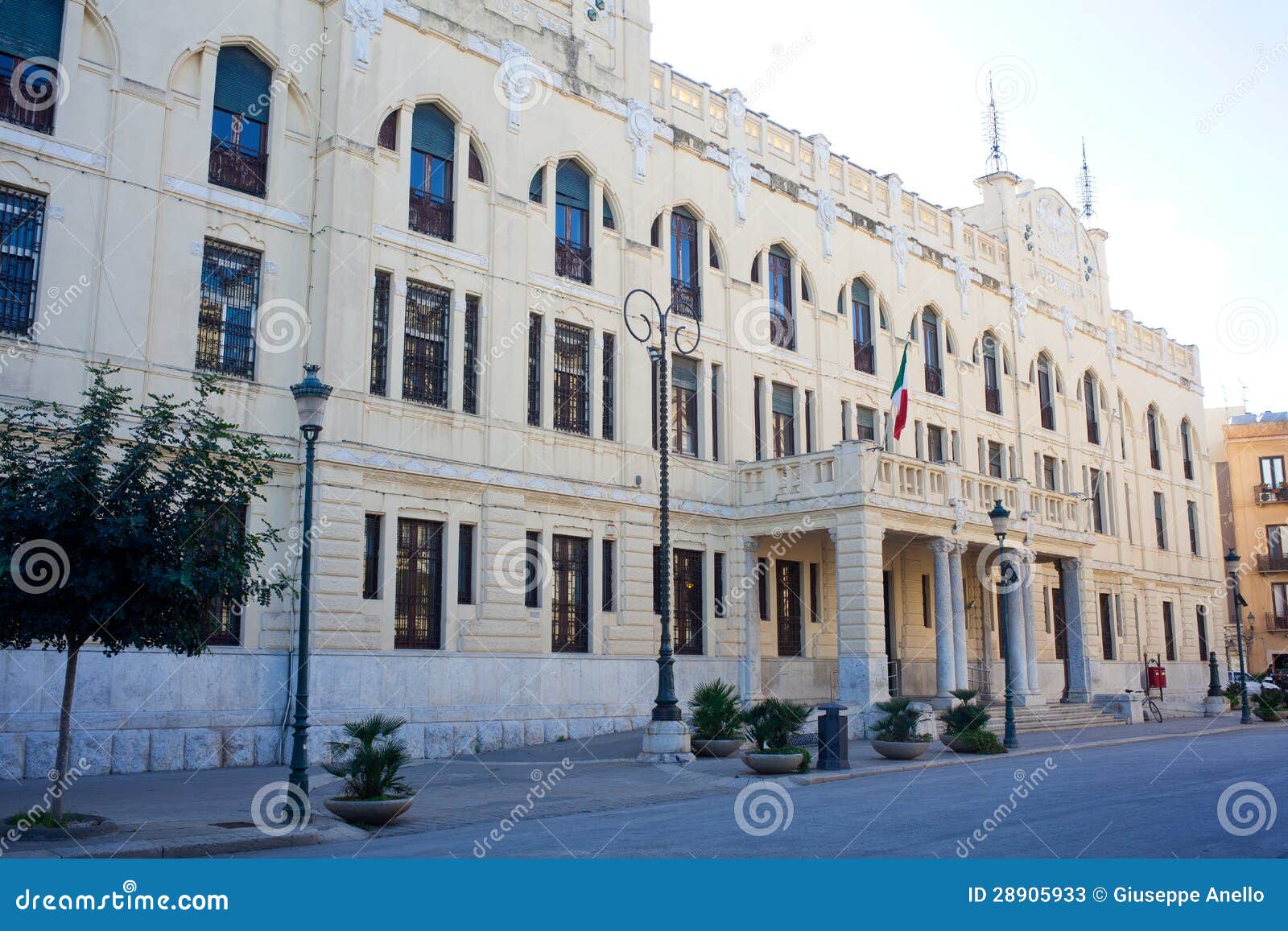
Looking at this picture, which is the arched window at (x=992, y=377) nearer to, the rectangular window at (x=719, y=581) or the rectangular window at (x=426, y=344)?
the rectangular window at (x=719, y=581)

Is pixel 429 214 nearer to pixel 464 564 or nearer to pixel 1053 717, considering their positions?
pixel 464 564

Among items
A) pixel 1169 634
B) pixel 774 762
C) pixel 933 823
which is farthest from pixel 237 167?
pixel 1169 634

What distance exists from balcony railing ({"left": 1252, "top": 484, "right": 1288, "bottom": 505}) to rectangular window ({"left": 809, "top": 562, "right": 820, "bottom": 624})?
43.7m

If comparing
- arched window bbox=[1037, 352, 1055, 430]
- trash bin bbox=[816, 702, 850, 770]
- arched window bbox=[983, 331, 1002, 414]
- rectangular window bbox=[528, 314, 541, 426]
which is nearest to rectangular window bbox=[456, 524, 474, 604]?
rectangular window bbox=[528, 314, 541, 426]

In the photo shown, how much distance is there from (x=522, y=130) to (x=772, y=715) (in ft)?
49.6

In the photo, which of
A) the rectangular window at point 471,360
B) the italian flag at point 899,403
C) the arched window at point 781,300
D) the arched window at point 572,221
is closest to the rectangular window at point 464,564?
the rectangular window at point 471,360

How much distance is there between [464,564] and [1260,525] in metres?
56.1

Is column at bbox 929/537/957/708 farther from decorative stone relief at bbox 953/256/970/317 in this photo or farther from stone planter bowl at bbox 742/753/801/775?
decorative stone relief at bbox 953/256/970/317

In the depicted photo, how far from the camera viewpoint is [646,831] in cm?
1325

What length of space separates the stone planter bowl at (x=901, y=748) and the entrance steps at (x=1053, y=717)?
8031 millimetres

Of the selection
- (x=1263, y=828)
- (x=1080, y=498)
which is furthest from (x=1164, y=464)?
(x=1263, y=828)

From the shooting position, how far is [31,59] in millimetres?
20250

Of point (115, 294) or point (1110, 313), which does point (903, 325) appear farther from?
point (115, 294)

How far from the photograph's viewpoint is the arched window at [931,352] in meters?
39.3
